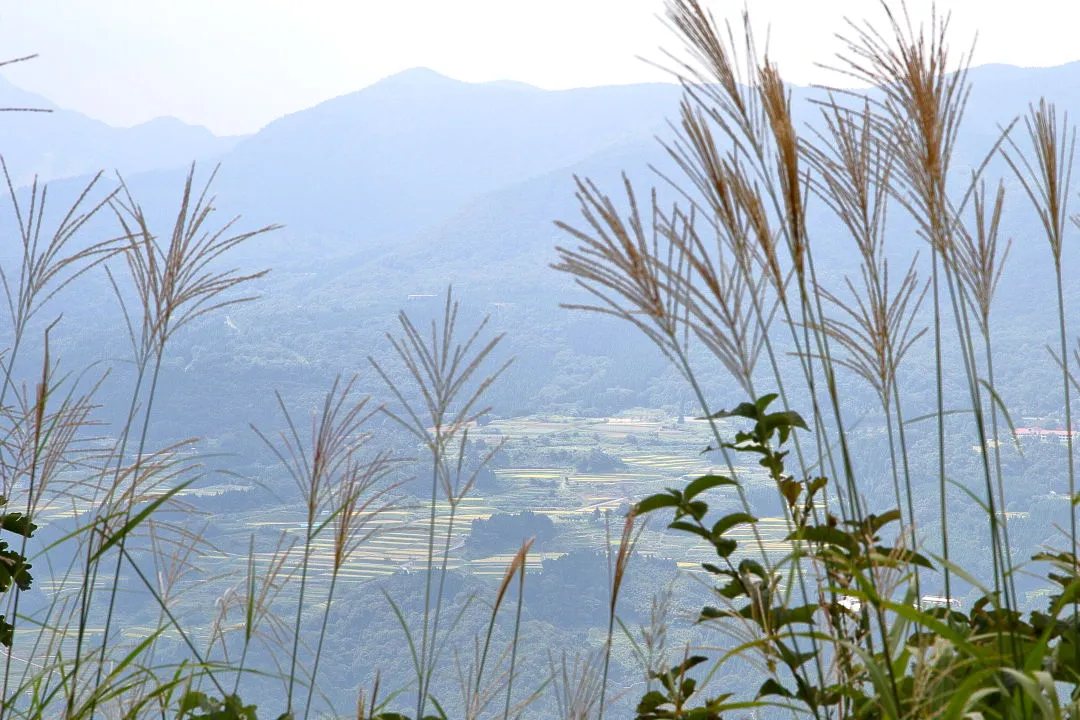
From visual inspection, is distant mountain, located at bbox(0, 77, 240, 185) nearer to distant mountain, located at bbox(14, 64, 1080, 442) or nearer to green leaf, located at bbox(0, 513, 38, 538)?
distant mountain, located at bbox(14, 64, 1080, 442)

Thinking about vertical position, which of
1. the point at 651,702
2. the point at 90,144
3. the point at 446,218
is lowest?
the point at 651,702

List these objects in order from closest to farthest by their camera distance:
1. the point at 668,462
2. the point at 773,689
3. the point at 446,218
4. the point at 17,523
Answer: the point at 773,689 → the point at 17,523 → the point at 668,462 → the point at 446,218

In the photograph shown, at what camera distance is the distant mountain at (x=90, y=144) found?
95750 mm

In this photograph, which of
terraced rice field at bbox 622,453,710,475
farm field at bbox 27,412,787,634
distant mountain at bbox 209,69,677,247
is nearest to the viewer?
farm field at bbox 27,412,787,634

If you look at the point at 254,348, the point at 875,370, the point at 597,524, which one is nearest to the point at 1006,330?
the point at 597,524

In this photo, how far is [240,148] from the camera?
3743 inches

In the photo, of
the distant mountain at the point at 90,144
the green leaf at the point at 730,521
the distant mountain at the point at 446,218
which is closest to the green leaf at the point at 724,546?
the green leaf at the point at 730,521

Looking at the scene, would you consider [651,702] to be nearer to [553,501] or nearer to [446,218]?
[553,501]

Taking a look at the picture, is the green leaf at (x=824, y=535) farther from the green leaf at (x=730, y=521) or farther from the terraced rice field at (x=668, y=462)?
the terraced rice field at (x=668, y=462)

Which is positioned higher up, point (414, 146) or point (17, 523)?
point (414, 146)

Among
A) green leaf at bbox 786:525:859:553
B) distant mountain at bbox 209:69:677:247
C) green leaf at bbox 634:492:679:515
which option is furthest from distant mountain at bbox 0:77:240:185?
green leaf at bbox 786:525:859:553

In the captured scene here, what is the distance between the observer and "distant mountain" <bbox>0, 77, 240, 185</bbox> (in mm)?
95750

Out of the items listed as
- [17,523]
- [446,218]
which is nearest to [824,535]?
[17,523]

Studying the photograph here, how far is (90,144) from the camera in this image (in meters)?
99.9
